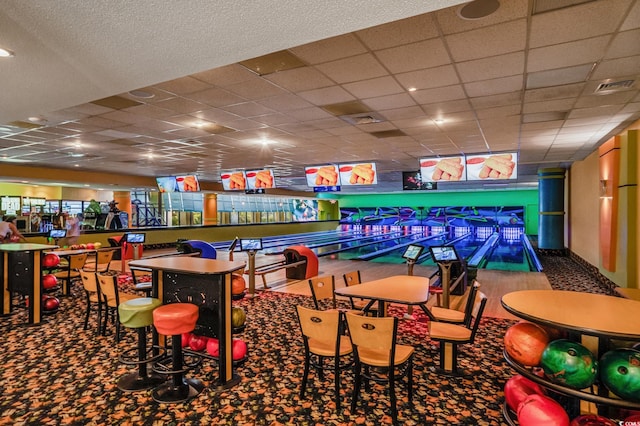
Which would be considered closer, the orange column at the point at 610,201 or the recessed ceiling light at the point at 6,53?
the recessed ceiling light at the point at 6,53

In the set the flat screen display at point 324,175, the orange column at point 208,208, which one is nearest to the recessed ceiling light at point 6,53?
the flat screen display at point 324,175

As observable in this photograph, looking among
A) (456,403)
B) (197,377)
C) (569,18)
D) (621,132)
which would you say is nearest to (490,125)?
(621,132)

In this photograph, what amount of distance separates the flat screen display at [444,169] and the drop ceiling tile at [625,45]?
441cm

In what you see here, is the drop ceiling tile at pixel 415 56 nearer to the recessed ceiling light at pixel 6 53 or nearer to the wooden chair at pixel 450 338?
the wooden chair at pixel 450 338

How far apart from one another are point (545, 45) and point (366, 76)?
1.47 metres

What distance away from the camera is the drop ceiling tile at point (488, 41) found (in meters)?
2.62

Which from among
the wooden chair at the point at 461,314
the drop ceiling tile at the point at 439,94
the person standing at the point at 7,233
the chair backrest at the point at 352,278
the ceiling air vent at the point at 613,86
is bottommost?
the wooden chair at the point at 461,314

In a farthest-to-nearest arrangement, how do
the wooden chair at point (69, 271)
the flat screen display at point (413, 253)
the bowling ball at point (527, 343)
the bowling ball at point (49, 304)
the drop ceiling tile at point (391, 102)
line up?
the wooden chair at point (69, 271)
the bowling ball at point (49, 304)
the flat screen display at point (413, 253)
the drop ceiling tile at point (391, 102)
the bowling ball at point (527, 343)

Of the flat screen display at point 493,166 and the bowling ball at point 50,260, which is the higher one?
the flat screen display at point 493,166

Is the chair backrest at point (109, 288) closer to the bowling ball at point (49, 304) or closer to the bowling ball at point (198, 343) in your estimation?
the bowling ball at point (198, 343)

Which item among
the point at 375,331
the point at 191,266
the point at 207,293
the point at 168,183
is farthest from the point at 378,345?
the point at 168,183

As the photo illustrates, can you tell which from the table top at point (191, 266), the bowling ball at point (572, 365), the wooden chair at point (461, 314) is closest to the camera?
the bowling ball at point (572, 365)

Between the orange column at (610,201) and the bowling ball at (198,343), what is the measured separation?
5605 millimetres

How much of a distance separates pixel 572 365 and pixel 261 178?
8821mm
